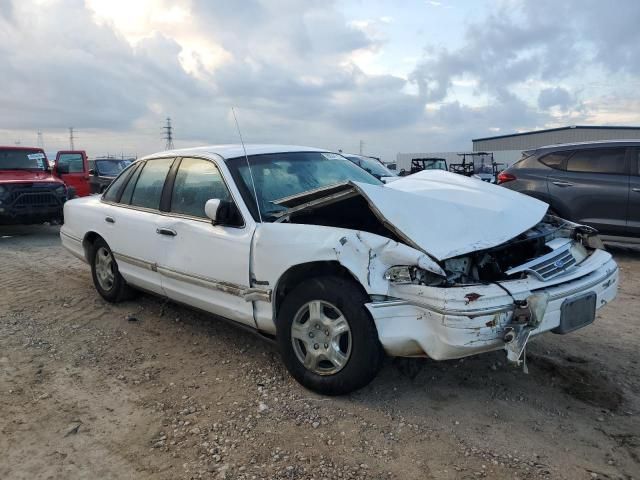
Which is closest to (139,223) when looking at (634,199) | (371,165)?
(634,199)

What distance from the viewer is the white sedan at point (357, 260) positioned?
8.92ft

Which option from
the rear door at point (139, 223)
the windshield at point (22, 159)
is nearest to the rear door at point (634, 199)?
the rear door at point (139, 223)

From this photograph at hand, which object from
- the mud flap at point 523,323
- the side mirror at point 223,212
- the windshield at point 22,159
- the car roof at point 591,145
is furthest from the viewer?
the windshield at point 22,159

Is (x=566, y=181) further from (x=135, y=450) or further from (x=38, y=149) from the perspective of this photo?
(x=38, y=149)

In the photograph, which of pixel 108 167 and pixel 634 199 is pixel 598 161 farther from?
pixel 108 167

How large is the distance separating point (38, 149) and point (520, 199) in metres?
11.1

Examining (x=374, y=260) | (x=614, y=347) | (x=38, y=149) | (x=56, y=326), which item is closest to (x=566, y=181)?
(x=614, y=347)

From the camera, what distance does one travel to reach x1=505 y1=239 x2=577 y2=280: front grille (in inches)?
115

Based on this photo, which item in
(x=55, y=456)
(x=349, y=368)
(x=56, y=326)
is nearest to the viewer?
(x=55, y=456)

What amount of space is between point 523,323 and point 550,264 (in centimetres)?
58

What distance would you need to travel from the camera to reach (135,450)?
270 cm

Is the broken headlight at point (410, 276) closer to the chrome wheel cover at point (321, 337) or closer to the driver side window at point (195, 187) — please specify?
the chrome wheel cover at point (321, 337)

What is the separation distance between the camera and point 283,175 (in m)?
3.94

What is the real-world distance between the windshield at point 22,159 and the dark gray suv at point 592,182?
9903 mm
